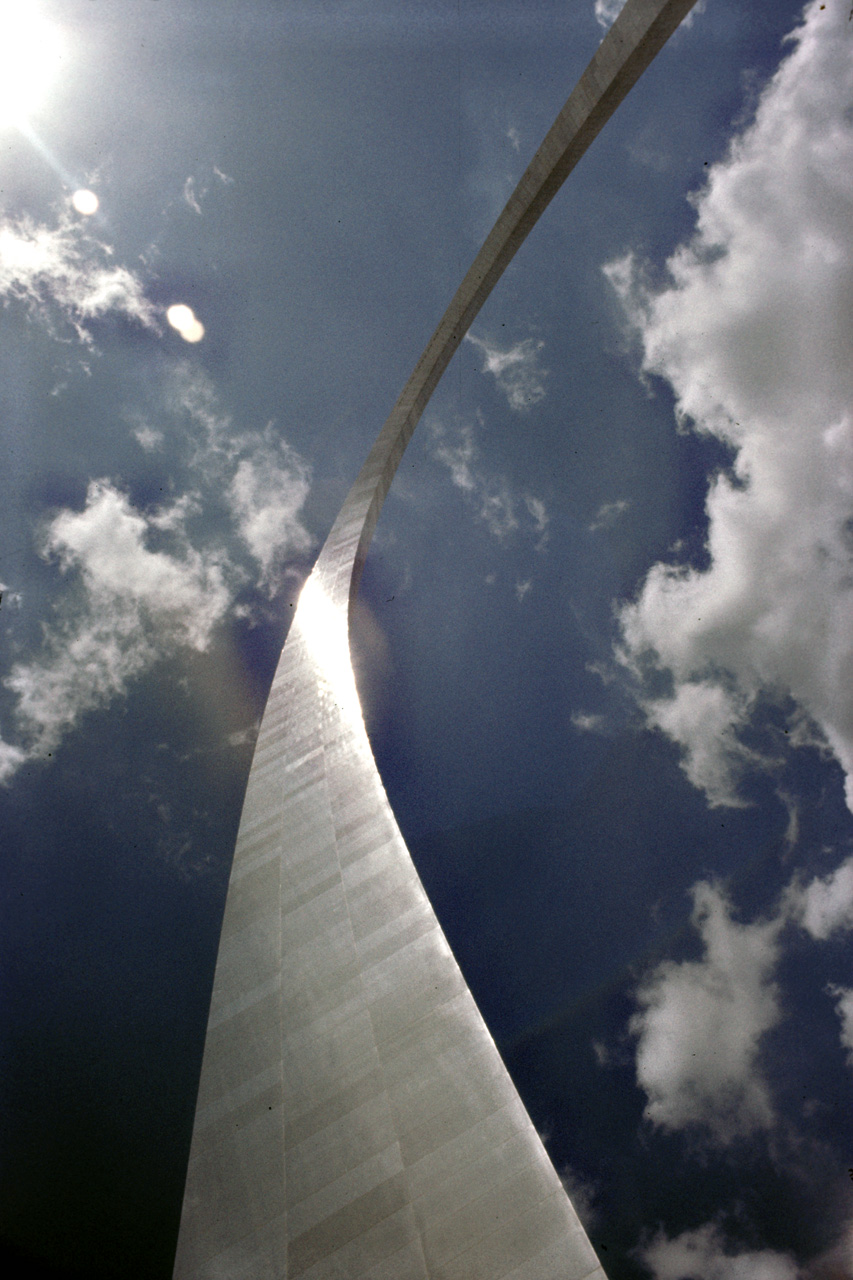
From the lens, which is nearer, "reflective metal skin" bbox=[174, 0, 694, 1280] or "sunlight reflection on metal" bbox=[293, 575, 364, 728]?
"reflective metal skin" bbox=[174, 0, 694, 1280]

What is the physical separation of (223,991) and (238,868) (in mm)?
2797

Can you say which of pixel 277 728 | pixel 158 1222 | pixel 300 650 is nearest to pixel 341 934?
pixel 277 728

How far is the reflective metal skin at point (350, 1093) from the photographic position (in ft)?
20.6

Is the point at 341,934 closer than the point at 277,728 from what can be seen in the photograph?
Yes

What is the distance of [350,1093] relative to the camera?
7.68 m

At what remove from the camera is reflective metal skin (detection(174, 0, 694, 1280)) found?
6.27 meters

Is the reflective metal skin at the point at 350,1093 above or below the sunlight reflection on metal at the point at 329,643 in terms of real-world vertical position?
below

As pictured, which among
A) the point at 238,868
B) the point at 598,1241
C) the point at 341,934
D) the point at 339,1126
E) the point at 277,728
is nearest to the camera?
the point at 339,1126

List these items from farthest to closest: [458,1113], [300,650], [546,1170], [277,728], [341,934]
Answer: [300,650], [277,728], [341,934], [458,1113], [546,1170]

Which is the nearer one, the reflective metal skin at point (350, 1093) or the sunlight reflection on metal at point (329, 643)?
the reflective metal skin at point (350, 1093)

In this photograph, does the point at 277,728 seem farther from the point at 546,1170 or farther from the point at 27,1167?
the point at 27,1167

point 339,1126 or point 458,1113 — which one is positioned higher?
point 339,1126

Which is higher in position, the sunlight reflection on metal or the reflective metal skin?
the sunlight reflection on metal

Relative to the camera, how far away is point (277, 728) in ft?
53.9
